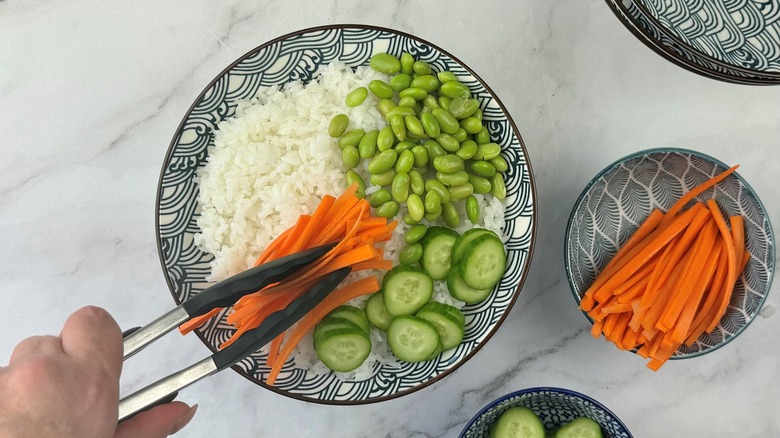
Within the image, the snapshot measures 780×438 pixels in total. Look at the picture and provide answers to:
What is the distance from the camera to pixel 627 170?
1756mm

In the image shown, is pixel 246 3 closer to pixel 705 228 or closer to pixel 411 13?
pixel 411 13

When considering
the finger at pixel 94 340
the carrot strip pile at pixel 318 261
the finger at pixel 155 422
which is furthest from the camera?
the carrot strip pile at pixel 318 261

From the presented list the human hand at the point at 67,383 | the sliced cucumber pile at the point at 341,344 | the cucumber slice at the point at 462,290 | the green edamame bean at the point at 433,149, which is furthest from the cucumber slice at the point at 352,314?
the human hand at the point at 67,383

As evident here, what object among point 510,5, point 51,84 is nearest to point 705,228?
point 510,5

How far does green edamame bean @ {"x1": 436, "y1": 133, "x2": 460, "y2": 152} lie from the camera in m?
1.64

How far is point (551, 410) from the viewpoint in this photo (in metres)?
1.78

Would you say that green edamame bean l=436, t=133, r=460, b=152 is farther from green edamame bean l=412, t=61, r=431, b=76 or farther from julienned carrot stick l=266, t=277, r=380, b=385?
julienned carrot stick l=266, t=277, r=380, b=385

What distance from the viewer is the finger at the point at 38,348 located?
3.15 ft

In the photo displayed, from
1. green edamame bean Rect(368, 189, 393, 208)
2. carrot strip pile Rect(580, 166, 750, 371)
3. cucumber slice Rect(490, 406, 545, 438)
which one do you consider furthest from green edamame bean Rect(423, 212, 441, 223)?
cucumber slice Rect(490, 406, 545, 438)

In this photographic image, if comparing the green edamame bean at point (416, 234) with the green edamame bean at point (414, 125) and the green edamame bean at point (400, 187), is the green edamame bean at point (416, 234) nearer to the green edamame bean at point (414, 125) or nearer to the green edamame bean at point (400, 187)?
the green edamame bean at point (400, 187)

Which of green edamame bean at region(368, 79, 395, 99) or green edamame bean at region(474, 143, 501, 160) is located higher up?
green edamame bean at region(368, 79, 395, 99)

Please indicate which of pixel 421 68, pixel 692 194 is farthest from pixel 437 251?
pixel 692 194

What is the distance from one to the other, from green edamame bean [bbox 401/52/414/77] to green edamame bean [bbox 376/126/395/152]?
17 cm

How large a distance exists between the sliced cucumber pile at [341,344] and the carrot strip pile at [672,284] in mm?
603
